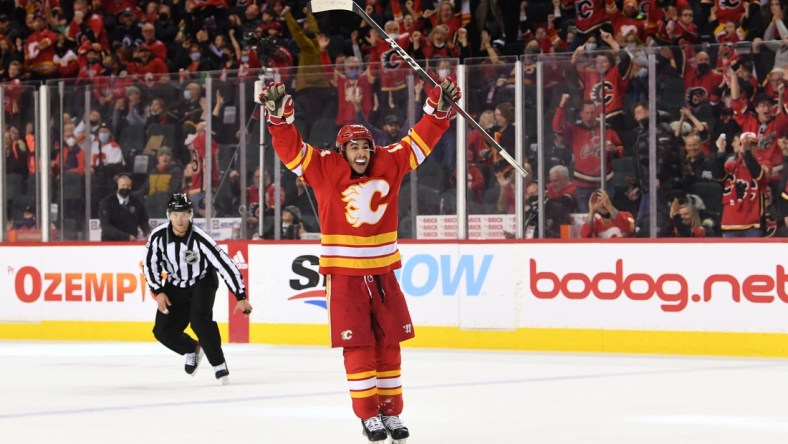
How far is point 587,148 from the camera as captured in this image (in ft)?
40.9

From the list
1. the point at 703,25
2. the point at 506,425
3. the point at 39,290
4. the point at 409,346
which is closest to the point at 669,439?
the point at 506,425

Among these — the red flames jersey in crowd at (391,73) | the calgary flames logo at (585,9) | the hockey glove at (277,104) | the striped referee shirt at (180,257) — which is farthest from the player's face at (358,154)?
the calgary flames logo at (585,9)

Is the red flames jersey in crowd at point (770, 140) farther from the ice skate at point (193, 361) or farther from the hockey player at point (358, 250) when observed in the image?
the hockey player at point (358, 250)

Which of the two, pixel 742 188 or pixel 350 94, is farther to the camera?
pixel 350 94

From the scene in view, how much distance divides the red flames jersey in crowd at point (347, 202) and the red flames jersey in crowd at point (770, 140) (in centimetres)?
548

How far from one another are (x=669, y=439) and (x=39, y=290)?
362 inches

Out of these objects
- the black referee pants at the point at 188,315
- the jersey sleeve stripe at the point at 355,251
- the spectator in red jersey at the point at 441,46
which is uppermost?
the spectator in red jersey at the point at 441,46

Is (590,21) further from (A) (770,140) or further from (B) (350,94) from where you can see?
(A) (770,140)

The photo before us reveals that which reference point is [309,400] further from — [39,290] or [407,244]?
[39,290]

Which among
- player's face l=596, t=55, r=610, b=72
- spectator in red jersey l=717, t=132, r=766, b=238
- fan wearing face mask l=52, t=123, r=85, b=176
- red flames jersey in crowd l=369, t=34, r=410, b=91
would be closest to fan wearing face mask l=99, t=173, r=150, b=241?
fan wearing face mask l=52, t=123, r=85, b=176

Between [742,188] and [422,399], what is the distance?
4.01 m

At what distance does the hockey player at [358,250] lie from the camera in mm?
6875

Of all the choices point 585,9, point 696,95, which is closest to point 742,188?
point 696,95

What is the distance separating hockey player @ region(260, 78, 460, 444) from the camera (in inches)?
271
